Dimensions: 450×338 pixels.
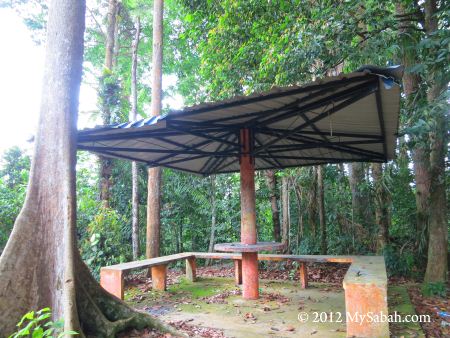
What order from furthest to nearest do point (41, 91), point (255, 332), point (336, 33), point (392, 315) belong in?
point (336, 33), point (392, 315), point (255, 332), point (41, 91)

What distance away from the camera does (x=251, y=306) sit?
17.8ft

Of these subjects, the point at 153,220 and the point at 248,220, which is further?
the point at 153,220

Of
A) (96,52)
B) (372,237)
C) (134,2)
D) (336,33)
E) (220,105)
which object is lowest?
(372,237)

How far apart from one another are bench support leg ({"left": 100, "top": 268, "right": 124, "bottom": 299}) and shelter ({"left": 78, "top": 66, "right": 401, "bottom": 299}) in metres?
1.78

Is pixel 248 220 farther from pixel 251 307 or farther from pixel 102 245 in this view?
pixel 102 245

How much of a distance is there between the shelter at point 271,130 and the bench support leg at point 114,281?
1776 millimetres

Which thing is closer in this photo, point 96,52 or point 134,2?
point 134,2

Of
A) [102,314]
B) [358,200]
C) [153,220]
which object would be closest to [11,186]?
[153,220]

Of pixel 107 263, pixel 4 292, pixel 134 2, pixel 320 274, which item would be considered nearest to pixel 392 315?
pixel 320 274

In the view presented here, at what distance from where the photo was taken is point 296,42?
672 centimetres

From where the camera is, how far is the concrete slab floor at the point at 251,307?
432cm

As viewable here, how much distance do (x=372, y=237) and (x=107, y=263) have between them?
6.63 m

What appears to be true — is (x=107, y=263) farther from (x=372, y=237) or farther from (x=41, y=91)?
(x=372, y=237)

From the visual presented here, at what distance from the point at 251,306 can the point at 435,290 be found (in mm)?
3151
